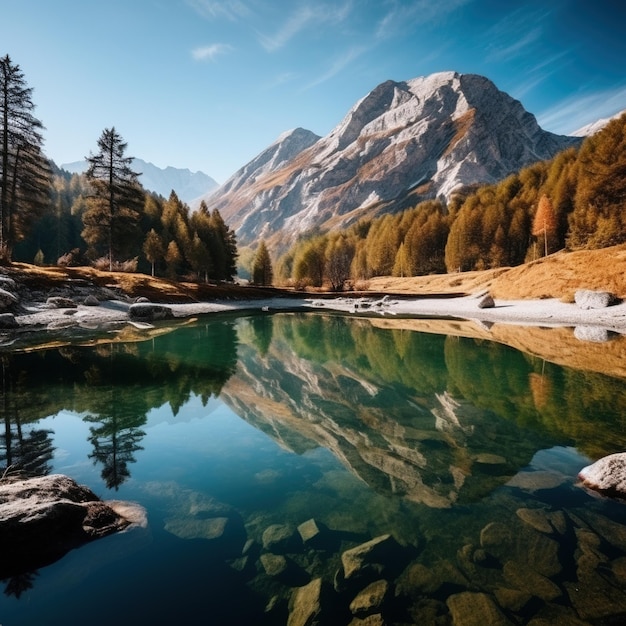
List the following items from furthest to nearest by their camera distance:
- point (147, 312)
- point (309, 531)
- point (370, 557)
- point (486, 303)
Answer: point (486, 303) < point (147, 312) < point (309, 531) < point (370, 557)

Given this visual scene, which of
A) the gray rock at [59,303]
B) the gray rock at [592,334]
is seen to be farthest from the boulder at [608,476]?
the gray rock at [59,303]

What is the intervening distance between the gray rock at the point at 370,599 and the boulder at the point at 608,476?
5.43m

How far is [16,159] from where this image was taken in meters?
39.8

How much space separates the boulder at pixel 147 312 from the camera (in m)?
37.2

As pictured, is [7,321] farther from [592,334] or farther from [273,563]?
[592,334]

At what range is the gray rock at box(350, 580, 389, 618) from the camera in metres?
4.62

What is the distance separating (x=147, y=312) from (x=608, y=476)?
1524 inches

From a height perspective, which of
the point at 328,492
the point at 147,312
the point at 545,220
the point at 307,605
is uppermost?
the point at 545,220

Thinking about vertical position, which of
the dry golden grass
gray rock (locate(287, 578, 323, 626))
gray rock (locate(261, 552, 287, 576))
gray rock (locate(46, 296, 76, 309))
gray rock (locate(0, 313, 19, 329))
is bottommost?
gray rock (locate(261, 552, 287, 576))

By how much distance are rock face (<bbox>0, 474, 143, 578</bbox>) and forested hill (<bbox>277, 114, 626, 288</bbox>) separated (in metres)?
73.7

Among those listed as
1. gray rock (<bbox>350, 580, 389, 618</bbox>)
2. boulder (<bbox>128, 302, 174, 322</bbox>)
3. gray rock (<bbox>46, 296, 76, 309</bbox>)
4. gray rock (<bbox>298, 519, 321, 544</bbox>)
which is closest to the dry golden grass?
gray rock (<bbox>298, 519, 321, 544</bbox>)

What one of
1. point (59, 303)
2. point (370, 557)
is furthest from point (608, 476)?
point (59, 303)

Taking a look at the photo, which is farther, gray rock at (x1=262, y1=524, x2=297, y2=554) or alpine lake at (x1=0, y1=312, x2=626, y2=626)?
gray rock at (x1=262, y1=524, x2=297, y2=554)

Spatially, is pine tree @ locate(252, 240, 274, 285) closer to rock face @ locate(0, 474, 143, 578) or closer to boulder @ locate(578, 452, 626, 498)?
rock face @ locate(0, 474, 143, 578)
